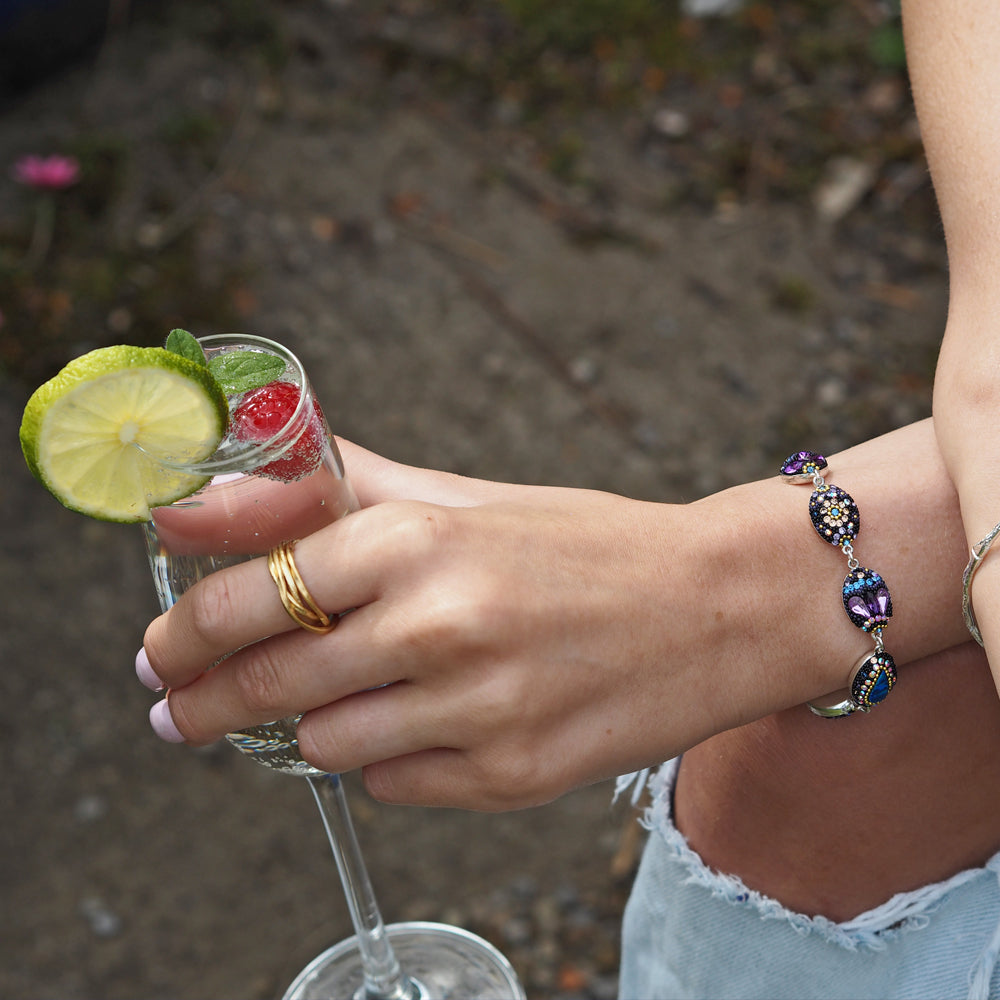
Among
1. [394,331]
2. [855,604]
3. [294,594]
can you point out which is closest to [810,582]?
[855,604]

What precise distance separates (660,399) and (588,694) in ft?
6.62

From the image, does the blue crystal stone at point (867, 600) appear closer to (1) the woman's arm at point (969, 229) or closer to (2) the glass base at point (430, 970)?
(1) the woman's arm at point (969, 229)

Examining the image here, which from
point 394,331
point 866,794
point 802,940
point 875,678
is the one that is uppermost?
point 875,678

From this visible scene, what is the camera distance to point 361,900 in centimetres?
158

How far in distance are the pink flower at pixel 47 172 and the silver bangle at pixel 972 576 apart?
3005 millimetres

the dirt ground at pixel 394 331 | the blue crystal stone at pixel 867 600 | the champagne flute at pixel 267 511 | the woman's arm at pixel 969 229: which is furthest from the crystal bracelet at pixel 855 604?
the dirt ground at pixel 394 331

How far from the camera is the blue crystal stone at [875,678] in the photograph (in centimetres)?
133

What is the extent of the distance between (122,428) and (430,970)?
3.63 ft

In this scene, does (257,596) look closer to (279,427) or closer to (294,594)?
(294,594)

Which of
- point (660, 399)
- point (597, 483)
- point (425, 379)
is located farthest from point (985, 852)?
point (425, 379)

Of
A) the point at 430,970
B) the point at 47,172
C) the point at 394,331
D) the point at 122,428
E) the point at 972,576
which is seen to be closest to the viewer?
the point at 122,428

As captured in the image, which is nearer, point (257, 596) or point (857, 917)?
point (257, 596)

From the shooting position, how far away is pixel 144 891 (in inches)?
93.7

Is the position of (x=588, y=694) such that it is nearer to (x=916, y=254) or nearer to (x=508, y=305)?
(x=508, y=305)
